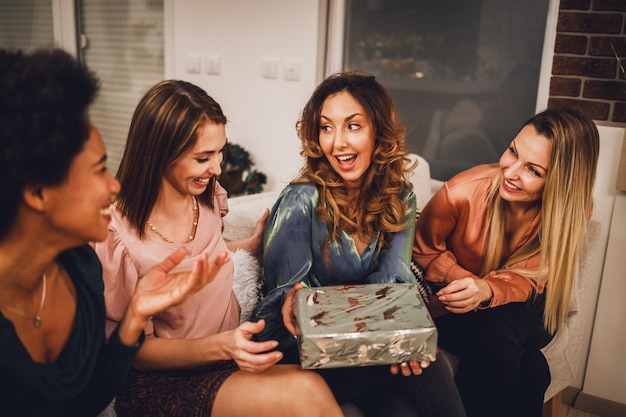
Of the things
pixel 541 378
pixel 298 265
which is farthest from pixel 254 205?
pixel 541 378

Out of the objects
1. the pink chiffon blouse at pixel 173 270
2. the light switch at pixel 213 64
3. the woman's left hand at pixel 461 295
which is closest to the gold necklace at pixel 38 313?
the pink chiffon blouse at pixel 173 270

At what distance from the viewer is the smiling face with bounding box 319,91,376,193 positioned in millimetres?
1698

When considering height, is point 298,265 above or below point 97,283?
below

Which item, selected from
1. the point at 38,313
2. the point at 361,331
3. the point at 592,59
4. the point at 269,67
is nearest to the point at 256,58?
the point at 269,67

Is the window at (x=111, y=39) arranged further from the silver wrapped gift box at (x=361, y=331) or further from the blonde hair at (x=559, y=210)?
the silver wrapped gift box at (x=361, y=331)

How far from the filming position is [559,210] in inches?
72.9

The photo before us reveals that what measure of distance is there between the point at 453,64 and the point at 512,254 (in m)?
1.43

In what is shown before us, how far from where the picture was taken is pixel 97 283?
1.20 m

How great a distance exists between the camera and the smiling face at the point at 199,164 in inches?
56.5

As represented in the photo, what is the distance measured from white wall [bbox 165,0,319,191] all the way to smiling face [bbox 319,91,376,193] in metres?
1.69

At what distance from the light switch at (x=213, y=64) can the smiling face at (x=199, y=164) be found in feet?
7.57

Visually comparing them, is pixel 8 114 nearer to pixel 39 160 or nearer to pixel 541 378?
pixel 39 160

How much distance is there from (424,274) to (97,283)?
46.0 inches

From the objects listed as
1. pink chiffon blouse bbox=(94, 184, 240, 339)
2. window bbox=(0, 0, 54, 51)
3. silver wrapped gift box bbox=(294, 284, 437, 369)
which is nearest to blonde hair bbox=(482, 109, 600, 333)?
silver wrapped gift box bbox=(294, 284, 437, 369)
